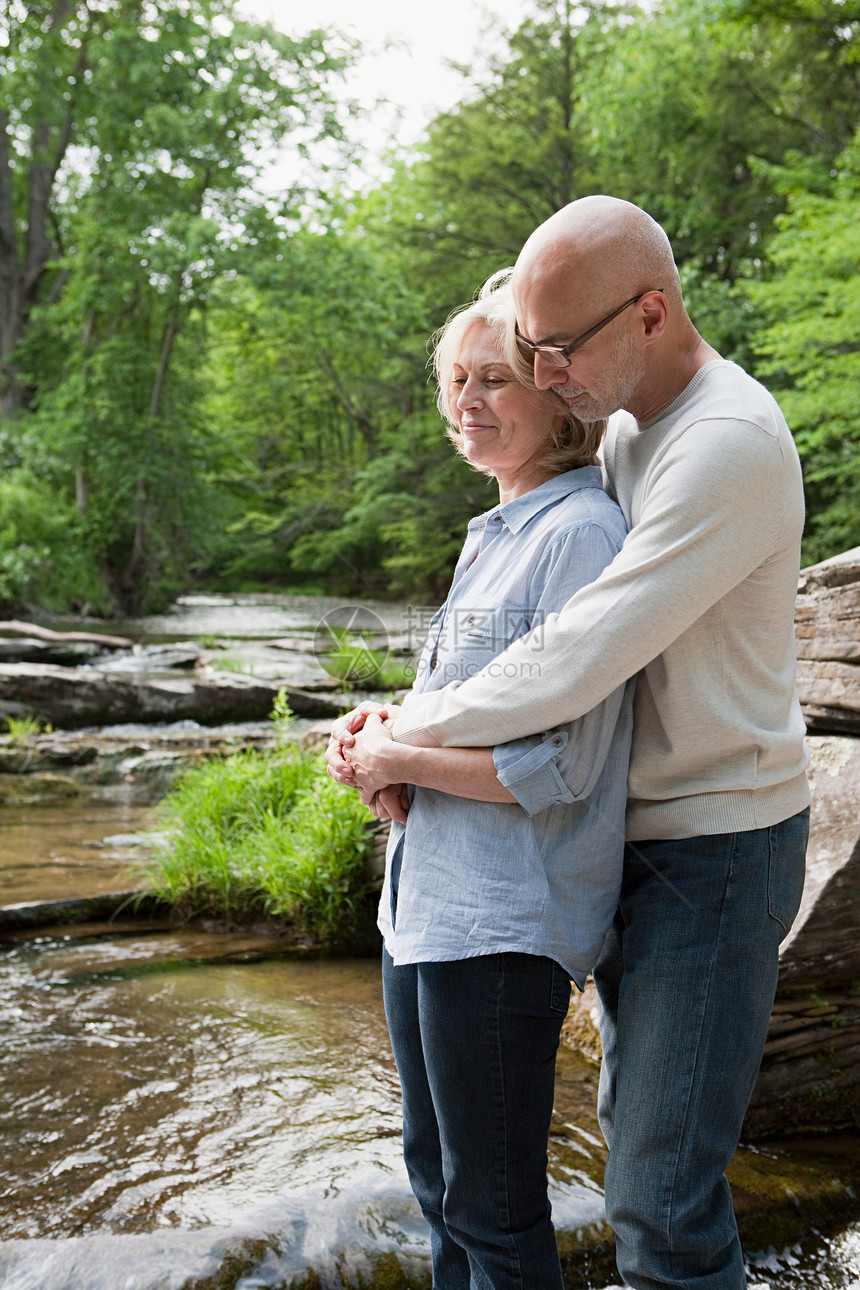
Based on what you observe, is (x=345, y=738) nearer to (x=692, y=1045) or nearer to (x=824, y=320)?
(x=692, y=1045)

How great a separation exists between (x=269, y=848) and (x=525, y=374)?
122 inches

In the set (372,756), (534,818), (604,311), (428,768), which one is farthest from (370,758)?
(604,311)

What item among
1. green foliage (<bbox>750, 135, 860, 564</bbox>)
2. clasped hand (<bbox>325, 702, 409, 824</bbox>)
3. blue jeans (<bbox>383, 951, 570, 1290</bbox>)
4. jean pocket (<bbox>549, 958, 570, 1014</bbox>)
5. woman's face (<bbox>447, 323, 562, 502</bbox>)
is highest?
green foliage (<bbox>750, 135, 860, 564</bbox>)

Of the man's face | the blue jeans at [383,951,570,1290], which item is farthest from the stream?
the man's face

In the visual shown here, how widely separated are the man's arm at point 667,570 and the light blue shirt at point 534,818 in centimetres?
5

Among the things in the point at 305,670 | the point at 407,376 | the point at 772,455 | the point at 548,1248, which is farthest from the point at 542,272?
the point at 407,376

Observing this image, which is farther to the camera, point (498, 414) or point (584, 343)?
point (498, 414)

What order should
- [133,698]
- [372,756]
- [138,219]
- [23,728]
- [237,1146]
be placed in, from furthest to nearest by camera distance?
[138,219] → [133,698] → [23,728] → [237,1146] → [372,756]

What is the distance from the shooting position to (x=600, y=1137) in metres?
2.44

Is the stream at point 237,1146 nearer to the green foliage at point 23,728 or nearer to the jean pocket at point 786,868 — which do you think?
the jean pocket at point 786,868

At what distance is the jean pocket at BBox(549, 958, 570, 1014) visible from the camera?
132 cm

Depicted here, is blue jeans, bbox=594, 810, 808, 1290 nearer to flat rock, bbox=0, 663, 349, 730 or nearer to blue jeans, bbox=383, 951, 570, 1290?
blue jeans, bbox=383, 951, 570, 1290

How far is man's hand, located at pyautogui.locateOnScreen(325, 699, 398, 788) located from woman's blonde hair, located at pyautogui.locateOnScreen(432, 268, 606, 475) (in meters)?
0.45

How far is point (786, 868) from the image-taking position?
134cm
